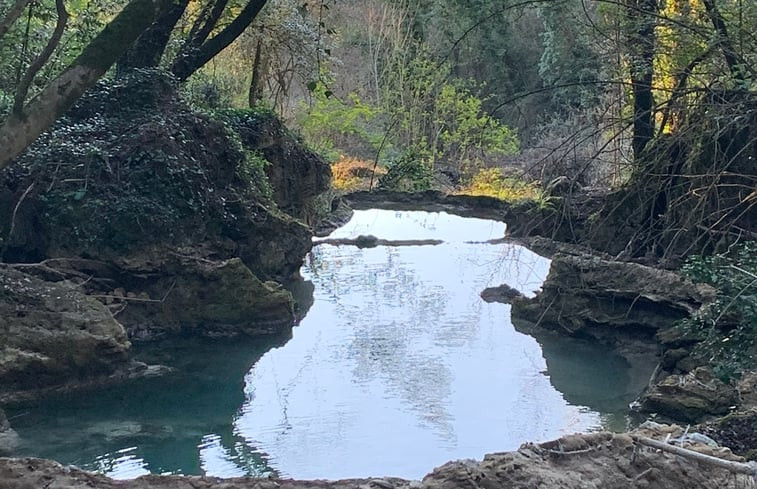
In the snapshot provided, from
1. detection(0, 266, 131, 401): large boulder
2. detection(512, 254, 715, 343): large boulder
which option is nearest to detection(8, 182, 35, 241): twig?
detection(0, 266, 131, 401): large boulder

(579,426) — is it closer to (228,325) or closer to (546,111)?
(228,325)

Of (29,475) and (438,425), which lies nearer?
(29,475)

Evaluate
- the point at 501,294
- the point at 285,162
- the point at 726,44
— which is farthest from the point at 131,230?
the point at 726,44

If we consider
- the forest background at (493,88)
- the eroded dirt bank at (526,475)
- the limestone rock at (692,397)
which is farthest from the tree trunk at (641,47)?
the eroded dirt bank at (526,475)

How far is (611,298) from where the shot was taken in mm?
8320

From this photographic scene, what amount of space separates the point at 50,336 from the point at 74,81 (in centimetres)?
370

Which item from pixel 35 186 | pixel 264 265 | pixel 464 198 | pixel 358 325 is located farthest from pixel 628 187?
pixel 464 198

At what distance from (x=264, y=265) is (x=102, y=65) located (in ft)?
23.4

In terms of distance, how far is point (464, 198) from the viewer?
18.2m

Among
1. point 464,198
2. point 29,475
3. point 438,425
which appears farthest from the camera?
point 464,198

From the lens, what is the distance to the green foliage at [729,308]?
436 centimetres

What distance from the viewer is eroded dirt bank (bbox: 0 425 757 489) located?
3.49m

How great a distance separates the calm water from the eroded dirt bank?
5.83 ft

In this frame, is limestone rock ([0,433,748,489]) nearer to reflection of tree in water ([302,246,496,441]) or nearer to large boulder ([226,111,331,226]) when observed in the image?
reflection of tree in water ([302,246,496,441])
